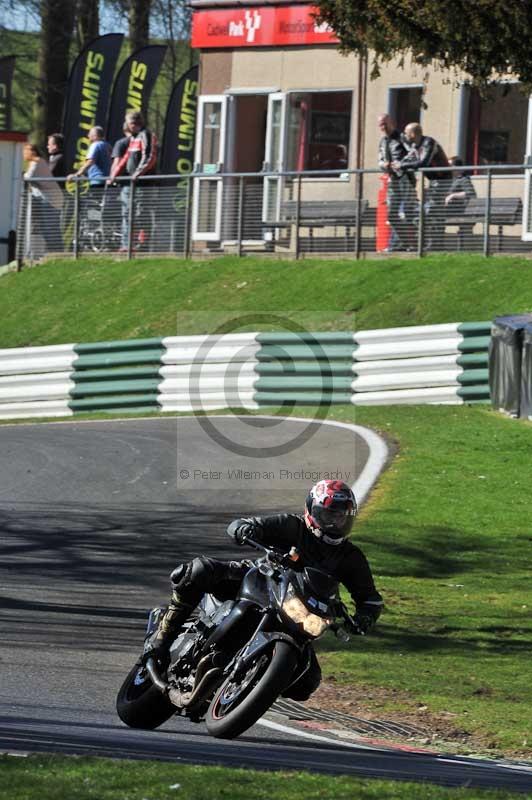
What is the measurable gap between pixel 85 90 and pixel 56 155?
5144 mm

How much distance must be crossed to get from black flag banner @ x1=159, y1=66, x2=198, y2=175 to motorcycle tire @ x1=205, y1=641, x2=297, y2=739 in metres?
24.4

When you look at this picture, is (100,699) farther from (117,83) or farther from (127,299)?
(117,83)

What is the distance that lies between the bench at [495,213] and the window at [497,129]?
11.5ft

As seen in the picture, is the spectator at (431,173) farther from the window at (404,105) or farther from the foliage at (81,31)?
the foliage at (81,31)

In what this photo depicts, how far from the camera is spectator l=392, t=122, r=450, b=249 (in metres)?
22.5

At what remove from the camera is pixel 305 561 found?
7898 mm

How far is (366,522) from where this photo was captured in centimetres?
1363

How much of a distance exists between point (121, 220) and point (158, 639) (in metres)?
19.4

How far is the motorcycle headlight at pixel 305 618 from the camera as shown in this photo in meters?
7.44

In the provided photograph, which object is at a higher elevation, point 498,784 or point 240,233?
point 240,233

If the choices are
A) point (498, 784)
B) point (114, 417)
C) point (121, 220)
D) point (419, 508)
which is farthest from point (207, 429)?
point (498, 784)

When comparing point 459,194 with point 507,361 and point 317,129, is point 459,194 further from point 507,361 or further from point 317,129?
point 317,129

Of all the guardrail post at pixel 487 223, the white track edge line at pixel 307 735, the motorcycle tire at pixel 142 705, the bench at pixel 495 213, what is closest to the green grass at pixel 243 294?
the guardrail post at pixel 487 223

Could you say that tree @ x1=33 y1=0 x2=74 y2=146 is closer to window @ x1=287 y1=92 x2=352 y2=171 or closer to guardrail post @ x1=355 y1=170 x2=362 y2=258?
window @ x1=287 y1=92 x2=352 y2=171
